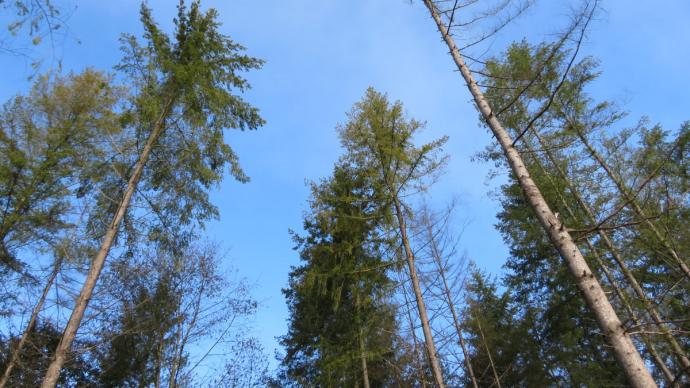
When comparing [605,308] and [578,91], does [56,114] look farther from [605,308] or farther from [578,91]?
[578,91]

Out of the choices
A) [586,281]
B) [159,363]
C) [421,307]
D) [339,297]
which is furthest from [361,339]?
[586,281]

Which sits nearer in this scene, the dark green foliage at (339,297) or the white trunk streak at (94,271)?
the white trunk streak at (94,271)

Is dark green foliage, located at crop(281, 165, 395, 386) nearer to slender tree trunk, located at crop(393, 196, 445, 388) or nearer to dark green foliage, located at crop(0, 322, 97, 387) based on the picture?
slender tree trunk, located at crop(393, 196, 445, 388)

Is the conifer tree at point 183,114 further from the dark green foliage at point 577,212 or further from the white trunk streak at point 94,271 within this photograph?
the dark green foliage at point 577,212

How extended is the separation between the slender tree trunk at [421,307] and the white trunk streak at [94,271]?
6029mm

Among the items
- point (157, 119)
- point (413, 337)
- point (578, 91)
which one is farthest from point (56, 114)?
point (578, 91)

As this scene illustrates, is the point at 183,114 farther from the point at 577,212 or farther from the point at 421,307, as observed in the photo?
the point at 577,212

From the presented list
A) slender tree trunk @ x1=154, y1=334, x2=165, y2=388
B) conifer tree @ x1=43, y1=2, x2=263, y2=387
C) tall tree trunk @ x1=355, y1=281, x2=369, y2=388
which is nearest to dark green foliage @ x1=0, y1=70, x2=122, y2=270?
conifer tree @ x1=43, y1=2, x2=263, y2=387

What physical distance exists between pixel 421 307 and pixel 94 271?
6.43 m

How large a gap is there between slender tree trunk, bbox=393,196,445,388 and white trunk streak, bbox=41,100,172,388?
19.8 feet

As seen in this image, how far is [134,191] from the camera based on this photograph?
27.4ft

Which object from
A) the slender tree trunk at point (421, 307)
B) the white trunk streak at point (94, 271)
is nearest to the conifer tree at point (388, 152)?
the slender tree trunk at point (421, 307)

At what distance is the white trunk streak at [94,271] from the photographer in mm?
6133

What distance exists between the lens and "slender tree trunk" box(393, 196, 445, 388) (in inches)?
277
